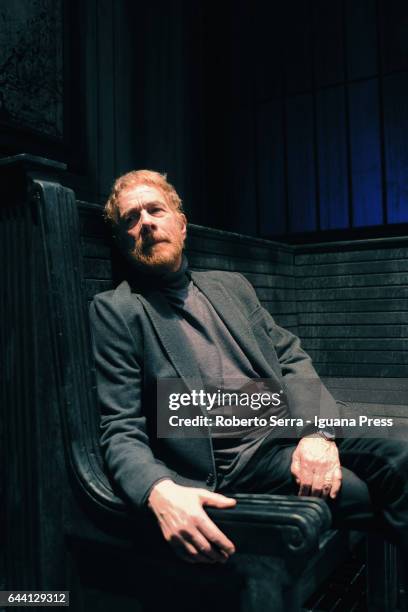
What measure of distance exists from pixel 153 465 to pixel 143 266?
0.64 metres

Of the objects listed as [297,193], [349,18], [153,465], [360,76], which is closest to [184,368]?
[153,465]

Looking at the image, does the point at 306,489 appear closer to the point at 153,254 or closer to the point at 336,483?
the point at 336,483

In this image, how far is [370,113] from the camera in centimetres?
367

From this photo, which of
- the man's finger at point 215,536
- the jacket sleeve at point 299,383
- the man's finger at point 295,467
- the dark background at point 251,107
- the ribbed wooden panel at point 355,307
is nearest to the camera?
the man's finger at point 215,536

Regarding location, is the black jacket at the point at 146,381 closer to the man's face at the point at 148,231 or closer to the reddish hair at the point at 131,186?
the man's face at the point at 148,231

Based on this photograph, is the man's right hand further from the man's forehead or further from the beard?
the man's forehead

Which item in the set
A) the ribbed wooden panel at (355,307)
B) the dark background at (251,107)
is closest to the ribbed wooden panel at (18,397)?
the dark background at (251,107)

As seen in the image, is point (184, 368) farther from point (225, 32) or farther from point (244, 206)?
point (225, 32)

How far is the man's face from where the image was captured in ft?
5.52

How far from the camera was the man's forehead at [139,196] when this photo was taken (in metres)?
1.72

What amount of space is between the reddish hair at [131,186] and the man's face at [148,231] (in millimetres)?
18

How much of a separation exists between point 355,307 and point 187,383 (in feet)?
5.60

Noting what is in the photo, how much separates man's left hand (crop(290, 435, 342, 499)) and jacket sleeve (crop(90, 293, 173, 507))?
0.37 meters

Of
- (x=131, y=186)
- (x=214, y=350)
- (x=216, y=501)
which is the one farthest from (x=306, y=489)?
(x=131, y=186)
